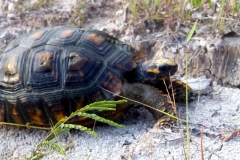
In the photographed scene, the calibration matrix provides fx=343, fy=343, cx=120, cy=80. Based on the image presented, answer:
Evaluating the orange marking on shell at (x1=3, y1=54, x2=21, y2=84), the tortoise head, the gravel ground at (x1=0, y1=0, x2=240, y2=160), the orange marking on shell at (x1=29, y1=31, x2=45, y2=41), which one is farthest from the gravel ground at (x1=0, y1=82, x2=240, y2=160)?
the orange marking on shell at (x1=29, y1=31, x2=45, y2=41)

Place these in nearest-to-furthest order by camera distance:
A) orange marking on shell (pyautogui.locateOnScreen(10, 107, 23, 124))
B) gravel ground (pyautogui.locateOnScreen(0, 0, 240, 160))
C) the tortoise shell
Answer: gravel ground (pyautogui.locateOnScreen(0, 0, 240, 160)), the tortoise shell, orange marking on shell (pyautogui.locateOnScreen(10, 107, 23, 124))

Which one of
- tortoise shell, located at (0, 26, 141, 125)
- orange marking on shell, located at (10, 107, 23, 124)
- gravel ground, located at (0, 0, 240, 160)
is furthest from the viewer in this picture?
orange marking on shell, located at (10, 107, 23, 124)

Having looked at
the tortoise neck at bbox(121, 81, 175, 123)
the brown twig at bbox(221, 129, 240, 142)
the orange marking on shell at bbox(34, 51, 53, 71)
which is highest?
the orange marking on shell at bbox(34, 51, 53, 71)

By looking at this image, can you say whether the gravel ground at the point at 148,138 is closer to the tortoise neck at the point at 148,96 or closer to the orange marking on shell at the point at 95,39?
the tortoise neck at the point at 148,96

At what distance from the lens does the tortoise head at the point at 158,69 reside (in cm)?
253

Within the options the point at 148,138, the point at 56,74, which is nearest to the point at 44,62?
the point at 56,74

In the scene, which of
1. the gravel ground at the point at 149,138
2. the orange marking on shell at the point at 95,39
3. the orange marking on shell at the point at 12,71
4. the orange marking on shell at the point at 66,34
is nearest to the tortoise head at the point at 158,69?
the gravel ground at the point at 149,138

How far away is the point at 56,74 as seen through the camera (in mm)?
2420

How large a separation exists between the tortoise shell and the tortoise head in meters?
0.11

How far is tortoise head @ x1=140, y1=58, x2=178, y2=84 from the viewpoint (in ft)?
8.29

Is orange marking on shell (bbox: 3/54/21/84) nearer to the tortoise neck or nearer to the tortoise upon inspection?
the tortoise

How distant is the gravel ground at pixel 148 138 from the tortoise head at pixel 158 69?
27cm

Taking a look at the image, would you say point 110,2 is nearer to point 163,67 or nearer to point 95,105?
point 163,67

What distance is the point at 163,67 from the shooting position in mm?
2521
